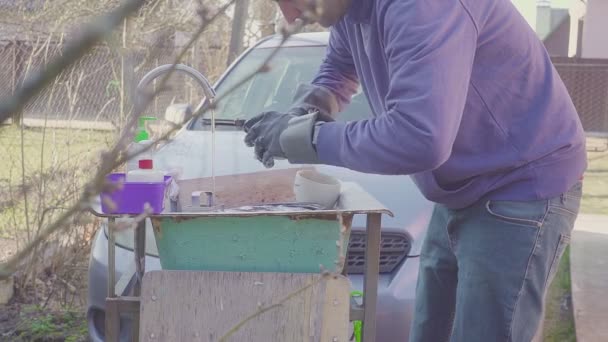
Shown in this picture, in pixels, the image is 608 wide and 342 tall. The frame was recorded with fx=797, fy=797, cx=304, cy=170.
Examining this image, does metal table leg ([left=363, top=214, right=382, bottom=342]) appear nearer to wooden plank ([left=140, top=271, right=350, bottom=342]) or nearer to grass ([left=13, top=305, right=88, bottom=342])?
wooden plank ([left=140, top=271, right=350, bottom=342])

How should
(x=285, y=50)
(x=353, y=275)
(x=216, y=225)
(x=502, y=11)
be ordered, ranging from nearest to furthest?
(x=502, y=11), (x=216, y=225), (x=353, y=275), (x=285, y=50)

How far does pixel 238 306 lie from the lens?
236 centimetres

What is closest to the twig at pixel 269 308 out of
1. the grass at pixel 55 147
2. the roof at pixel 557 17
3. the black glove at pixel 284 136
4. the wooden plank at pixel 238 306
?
the wooden plank at pixel 238 306

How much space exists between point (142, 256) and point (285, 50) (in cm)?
267

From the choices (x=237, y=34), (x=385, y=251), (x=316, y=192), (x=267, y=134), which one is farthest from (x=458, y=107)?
(x=237, y=34)

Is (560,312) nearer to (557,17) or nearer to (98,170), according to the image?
(98,170)

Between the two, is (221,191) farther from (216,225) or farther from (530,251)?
(530,251)

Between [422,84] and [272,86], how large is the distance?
3143mm

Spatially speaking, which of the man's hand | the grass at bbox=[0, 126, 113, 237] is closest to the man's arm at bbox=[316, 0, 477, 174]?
the man's hand

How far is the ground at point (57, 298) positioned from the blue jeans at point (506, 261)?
195cm

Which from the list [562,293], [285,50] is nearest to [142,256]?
[285,50]

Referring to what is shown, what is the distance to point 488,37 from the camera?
212 centimetres

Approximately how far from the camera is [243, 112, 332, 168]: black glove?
7.23ft

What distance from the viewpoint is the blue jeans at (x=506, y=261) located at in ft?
7.21
